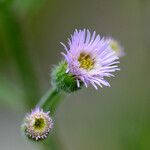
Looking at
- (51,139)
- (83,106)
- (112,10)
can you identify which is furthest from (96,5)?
(51,139)

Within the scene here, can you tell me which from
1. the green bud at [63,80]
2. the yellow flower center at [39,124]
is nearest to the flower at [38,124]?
the yellow flower center at [39,124]

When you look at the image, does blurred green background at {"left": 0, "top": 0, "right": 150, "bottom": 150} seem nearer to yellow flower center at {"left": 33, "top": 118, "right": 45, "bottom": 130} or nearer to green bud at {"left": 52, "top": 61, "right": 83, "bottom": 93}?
green bud at {"left": 52, "top": 61, "right": 83, "bottom": 93}

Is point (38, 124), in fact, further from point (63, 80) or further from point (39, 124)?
point (63, 80)

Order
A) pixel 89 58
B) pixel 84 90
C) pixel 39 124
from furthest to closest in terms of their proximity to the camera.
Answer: pixel 84 90, pixel 89 58, pixel 39 124

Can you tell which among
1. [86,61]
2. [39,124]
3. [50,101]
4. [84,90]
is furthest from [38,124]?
[84,90]

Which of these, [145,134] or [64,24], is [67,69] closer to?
[145,134]

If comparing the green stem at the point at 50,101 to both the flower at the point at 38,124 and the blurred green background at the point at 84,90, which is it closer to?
the flower at the point at 38,124

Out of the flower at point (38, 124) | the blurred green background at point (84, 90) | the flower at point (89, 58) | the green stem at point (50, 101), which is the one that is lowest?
the flower at point (38, 124)

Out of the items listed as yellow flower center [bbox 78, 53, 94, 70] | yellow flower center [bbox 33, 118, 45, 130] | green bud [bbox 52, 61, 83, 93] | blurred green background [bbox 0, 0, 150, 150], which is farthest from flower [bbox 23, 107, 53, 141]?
blurred green background [bbox 0, 0, 150, 150]
